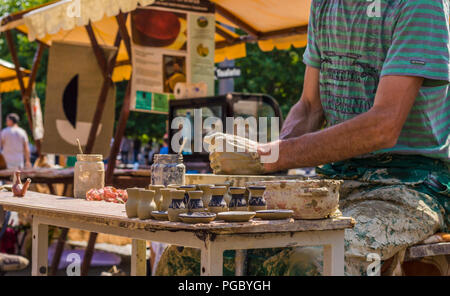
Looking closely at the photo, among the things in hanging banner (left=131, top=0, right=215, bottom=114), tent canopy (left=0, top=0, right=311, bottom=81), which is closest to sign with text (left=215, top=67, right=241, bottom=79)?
tent canopy (left=0, top=0, right=311, bottom=81)

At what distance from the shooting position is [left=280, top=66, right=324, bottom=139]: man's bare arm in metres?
2.84

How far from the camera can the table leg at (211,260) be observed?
1.51m

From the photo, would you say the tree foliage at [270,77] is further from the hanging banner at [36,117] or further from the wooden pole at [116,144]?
the wooden pole at [116,144]

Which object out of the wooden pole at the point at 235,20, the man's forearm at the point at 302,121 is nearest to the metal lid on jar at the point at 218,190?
the man's forearm at the point at 302,121

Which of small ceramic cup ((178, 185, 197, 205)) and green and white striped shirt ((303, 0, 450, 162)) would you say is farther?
green and white striped shirt ((303, 0, 450, 162))

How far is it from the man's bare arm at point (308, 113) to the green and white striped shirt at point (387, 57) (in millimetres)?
114

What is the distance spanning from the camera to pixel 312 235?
1.68 meters

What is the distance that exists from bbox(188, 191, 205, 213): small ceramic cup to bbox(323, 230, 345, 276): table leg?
393mm

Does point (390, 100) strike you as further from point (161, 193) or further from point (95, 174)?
point (95, 174)

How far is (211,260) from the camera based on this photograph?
1514mm

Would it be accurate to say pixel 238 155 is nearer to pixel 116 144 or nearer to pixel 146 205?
pixel 146 205

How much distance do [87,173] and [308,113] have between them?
3.59 feet

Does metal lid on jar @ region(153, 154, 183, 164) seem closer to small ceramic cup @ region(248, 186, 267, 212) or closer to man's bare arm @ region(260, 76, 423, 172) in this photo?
man's bare arm @ region(260, 76, 423, 172)
